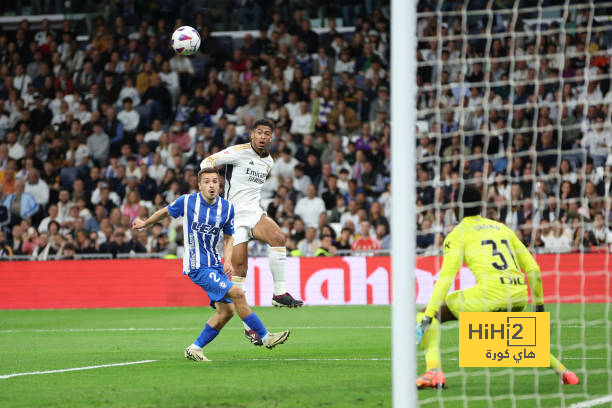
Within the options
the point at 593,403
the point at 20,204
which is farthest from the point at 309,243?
the point at 593,403

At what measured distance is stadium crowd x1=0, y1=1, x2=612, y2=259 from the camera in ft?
51.4

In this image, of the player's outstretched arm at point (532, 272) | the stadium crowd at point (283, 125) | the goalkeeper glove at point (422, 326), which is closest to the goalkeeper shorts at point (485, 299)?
the player's outstretched arm at point (532, 272)

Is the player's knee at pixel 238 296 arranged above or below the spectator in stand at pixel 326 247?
above

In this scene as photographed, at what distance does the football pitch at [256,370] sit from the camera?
6324 millimetres

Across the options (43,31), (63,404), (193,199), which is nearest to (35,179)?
(43,31)

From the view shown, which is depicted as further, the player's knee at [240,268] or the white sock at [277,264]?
the white sock at [277,264]

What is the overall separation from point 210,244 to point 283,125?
464 inches

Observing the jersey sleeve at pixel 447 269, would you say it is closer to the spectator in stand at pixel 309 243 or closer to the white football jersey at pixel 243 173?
the white football jersey at pixel 243 173

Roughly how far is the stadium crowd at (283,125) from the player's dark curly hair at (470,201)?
7.26 meters

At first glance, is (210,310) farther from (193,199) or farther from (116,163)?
(193,199)

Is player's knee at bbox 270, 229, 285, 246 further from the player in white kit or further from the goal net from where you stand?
the goal net

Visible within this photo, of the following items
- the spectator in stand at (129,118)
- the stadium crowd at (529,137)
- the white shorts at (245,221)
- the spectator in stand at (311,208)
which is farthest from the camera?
the spectator in stand at (129,118)

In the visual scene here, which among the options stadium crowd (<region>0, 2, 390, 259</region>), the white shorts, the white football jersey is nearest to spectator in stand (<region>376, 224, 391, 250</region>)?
stadium crowd (<region>0, 2, 390, 259</region>)

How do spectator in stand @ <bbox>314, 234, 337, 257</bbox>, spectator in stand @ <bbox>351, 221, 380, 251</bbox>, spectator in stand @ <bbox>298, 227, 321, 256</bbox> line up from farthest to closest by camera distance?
spectator in stand @ <bbox>298, 227, 321, 256</bbox>, spectator in stand @ <bbox>351, 221, 380, 251</bbox>, spectator in stand @ <bbox>314, 234, 337, 257</bbox>
